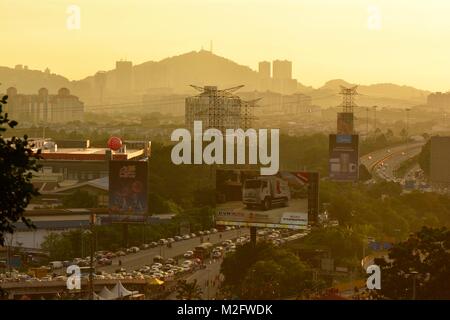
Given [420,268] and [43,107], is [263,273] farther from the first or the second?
[43,107]

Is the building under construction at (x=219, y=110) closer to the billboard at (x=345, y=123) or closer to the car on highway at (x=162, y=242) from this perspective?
the billboard at (x=345, y=123)

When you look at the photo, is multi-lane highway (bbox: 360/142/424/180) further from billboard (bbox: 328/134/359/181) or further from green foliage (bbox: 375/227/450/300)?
green foliage (bbox: 375/227/450/300)

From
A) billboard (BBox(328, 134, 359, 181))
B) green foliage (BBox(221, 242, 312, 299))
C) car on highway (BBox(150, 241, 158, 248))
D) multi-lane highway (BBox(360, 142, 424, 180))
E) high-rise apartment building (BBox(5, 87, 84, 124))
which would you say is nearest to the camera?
green foliage (BBox(221, 242, 312, 299))

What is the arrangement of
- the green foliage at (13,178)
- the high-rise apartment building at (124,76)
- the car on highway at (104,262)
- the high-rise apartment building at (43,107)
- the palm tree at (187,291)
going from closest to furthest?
the green foliage at (13,178) → the palm tree at (187,291) → the car on highway at (104,262) → the high-rise apartment building at (43,107) → the high-rise apartment building at (124,76)

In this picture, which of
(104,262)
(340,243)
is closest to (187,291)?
(104,262)

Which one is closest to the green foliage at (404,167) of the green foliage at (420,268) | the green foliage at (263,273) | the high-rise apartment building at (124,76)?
the green foliage at (263,273)

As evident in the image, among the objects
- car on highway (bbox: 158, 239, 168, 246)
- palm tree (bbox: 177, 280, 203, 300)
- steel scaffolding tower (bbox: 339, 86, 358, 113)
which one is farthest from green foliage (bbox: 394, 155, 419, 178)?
palm tree (bbox: 177, 280, 203, 300)
